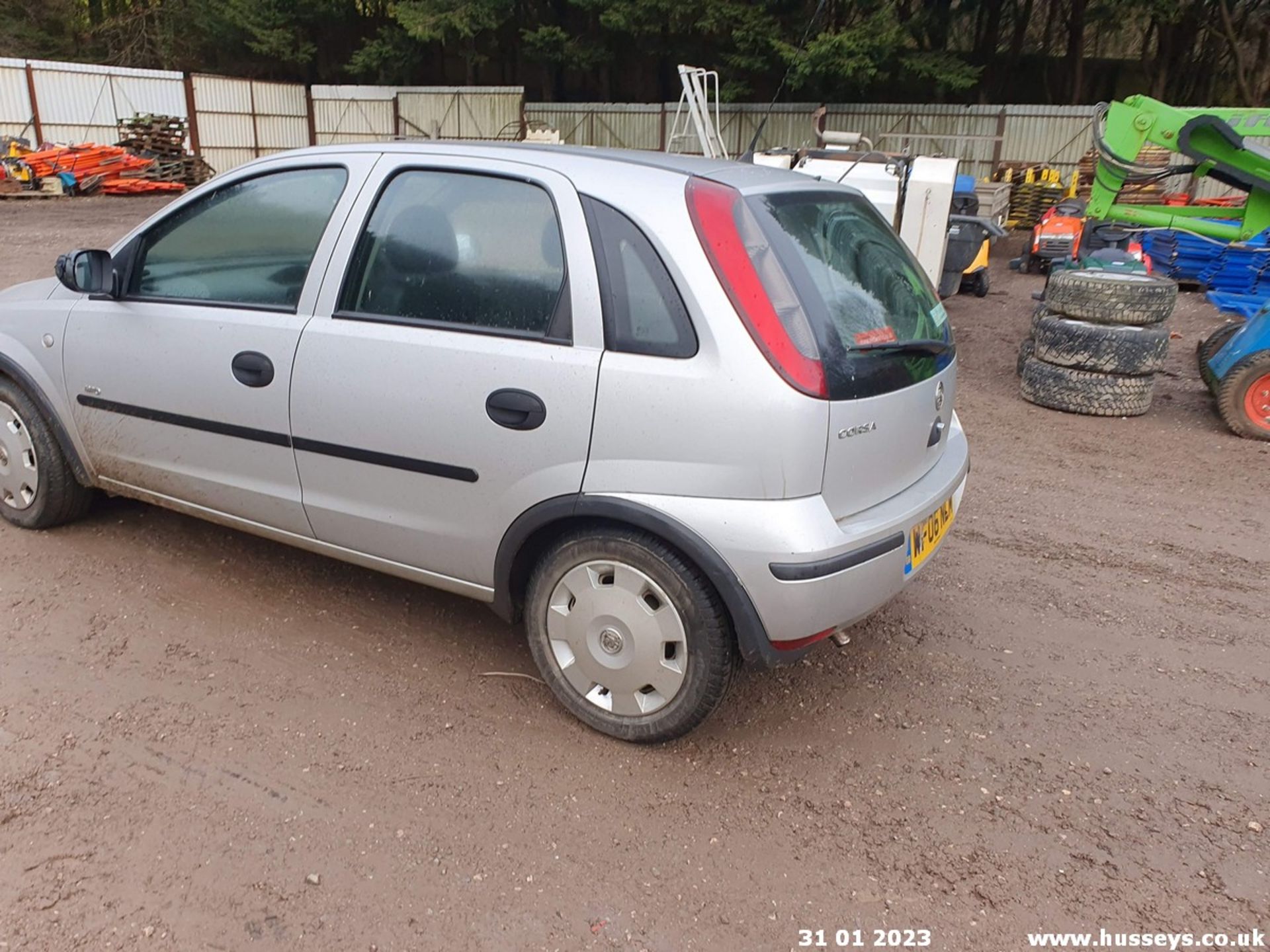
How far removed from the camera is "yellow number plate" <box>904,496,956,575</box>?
3045 mm

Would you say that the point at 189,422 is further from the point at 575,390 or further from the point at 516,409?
the point at 575,390

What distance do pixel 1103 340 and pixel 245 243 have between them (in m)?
5.88

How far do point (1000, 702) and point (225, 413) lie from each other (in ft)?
9.76

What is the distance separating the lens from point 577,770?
301 centimetres

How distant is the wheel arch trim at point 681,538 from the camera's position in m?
2.74

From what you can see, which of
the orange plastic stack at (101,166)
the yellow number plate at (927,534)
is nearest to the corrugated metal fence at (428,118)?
the orange plastic stack at (101,166)

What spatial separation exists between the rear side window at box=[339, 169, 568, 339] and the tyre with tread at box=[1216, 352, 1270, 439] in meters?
5.76

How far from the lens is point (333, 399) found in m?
3.26

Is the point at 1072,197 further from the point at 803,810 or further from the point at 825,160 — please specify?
the point at 803,810

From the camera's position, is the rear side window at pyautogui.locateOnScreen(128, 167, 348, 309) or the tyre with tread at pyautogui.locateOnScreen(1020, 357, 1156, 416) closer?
the rear side window at pyautogui.locateOnScreen(128, 167, 348, 309)

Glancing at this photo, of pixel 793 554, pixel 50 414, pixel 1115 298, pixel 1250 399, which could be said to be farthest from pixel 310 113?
pixel 793 554

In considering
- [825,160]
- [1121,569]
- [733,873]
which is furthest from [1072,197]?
[733,873]

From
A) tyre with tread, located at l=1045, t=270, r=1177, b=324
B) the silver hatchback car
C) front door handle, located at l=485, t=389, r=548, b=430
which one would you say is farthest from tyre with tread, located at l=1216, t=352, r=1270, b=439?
front door handle, located at l=485, t=389, r=548, b=430

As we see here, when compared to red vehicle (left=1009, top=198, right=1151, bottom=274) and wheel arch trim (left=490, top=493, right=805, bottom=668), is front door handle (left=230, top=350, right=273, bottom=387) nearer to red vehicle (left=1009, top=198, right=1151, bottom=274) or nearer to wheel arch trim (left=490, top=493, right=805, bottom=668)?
wheel arch trim (left=490, top=493, right=805, bottom=668)
